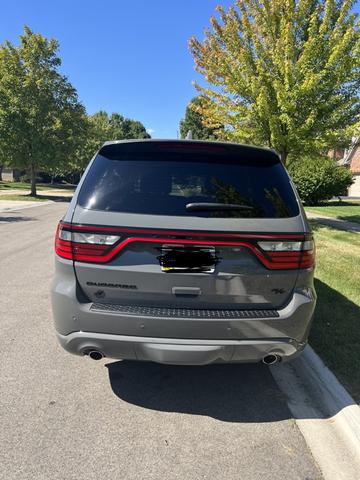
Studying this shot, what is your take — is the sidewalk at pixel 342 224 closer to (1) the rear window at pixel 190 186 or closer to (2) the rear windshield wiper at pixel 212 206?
(1) the rear window at pixel 190 186

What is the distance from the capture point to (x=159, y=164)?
118 inches

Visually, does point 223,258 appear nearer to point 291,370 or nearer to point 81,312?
point 81,312

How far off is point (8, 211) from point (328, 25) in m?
14.5

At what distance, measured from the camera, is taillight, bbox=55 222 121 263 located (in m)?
2.68

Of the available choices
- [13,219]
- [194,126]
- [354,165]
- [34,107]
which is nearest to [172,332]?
[13,219]

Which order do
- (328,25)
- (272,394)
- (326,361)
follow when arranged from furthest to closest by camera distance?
(328,25), (326,361), (272,394)

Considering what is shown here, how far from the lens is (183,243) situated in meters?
2.65

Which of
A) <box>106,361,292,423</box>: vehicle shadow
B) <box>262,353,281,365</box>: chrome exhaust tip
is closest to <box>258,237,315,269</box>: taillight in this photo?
<box>262,353,281,365</box>: chrome exhaust tip

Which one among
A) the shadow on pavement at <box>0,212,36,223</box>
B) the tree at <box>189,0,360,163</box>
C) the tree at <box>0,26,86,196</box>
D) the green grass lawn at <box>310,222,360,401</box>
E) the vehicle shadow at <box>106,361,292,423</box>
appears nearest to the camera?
the vehicle shadow at <box>106,361,292,423</box>

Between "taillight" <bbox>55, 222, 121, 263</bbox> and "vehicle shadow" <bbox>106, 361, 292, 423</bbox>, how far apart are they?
1240 millimetres

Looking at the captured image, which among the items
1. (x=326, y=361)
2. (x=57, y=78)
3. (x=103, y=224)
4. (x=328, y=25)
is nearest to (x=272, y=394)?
(x=326, y=361)

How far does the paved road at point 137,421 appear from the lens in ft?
7.98

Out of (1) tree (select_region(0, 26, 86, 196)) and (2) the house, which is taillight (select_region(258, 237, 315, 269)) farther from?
(2) the house

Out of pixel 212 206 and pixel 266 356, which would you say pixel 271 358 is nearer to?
pixel 266 356
